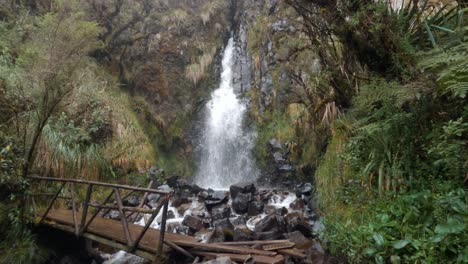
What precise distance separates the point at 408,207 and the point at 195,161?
9.62m

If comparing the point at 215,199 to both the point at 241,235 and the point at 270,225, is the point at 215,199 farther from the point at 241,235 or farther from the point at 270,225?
the point at 241,235

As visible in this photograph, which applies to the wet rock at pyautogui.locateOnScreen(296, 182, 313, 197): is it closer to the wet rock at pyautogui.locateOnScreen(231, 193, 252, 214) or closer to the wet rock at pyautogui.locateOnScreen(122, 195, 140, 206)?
the wet rock at pyautogui.locateOnScreen(231, 193, 252, 214)

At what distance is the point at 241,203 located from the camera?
780 cm

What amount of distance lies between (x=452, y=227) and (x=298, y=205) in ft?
18.3

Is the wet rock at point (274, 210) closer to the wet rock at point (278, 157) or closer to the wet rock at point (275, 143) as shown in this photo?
the wet rock at point (278, 157)

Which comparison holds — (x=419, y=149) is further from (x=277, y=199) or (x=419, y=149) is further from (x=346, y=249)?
(x=277, y=199)

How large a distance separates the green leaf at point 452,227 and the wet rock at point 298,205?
211 inches

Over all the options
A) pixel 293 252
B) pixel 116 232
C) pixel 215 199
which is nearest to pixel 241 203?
pixel 215 199

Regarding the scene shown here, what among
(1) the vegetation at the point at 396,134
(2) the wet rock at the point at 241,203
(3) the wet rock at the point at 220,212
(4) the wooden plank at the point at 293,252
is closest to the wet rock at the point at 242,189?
(2) the wet rock at the point at 241,203

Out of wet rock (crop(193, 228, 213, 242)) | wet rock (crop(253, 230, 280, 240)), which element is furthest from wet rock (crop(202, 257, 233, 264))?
wet rock (crop(193, 228, 213, 242))

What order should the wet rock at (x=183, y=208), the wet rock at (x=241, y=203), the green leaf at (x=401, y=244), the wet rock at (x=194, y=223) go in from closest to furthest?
the green leaf at (x=401, y=244) < the wet rock at (x=194, y=223) < the wet rock at (x=241, y=203) < the wet rock at (x=183, y=208)

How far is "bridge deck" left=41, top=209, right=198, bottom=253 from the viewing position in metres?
4.22

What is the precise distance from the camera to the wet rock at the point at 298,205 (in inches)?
300

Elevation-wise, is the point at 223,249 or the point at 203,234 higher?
the point at 223,249
